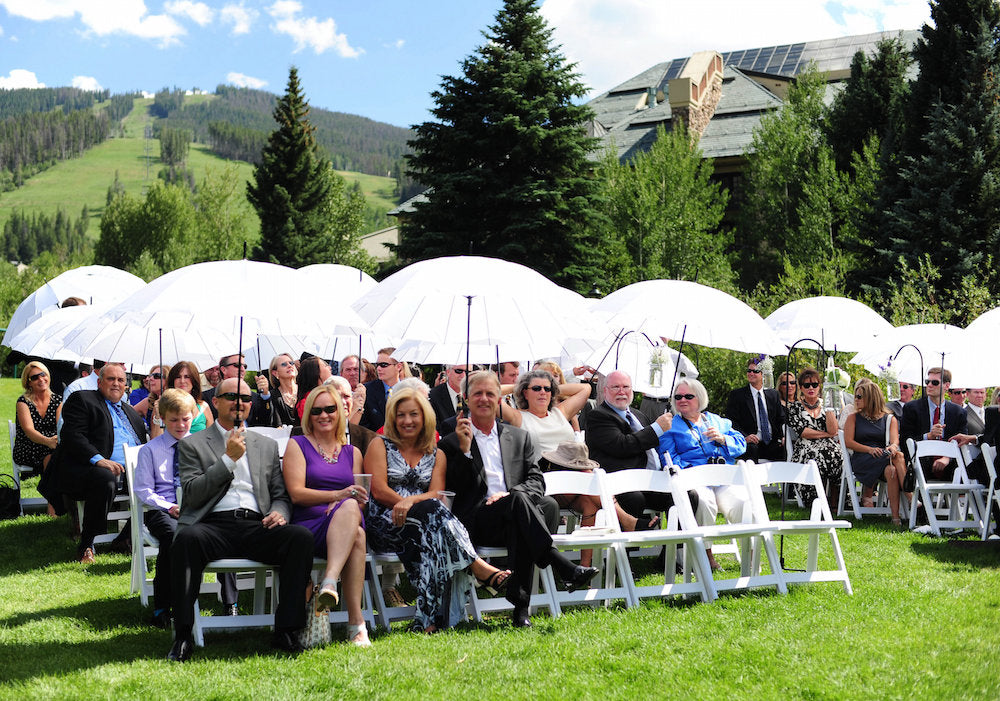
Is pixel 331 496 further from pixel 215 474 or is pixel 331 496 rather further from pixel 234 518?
pixel 215 474

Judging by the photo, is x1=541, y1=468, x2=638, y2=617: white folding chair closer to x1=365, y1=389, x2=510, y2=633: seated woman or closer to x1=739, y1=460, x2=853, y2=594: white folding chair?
x1=365, y1=389, x2=510, y2=633: seated woman

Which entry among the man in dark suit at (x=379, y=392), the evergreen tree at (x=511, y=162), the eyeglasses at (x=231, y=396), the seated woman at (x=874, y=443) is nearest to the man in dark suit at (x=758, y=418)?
the seated woman at (x=874, y=443)

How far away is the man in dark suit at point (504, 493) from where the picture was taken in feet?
22.1

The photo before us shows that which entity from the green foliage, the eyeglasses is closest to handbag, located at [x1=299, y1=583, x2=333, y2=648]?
the eyeglasses

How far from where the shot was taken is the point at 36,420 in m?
10.6

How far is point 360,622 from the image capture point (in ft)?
20.6

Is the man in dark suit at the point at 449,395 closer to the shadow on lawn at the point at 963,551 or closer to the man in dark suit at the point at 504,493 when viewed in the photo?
the man in dark suit at the point at 504,493

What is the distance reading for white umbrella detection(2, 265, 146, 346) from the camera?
13.8m

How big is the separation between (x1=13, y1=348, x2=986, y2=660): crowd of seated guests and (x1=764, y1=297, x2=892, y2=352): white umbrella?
1.29 metres

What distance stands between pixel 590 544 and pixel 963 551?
4.63m

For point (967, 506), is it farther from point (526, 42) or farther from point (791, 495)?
point (526, 42)

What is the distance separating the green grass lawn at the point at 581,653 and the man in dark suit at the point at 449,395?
2.77 metres

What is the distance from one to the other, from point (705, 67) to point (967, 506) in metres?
38.6

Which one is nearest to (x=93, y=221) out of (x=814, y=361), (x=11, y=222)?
(x=11, y=222)
